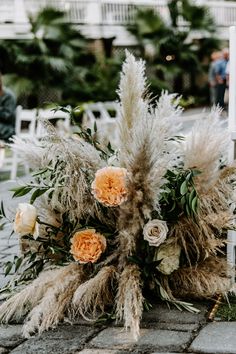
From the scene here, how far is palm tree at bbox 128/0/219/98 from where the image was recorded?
2267cm

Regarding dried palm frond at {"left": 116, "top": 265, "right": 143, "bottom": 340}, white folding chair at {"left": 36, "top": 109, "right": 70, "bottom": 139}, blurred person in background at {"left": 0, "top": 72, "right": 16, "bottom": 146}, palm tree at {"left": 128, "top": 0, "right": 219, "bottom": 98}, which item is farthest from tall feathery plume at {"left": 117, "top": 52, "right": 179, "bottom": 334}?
palm tree at {"left": 128, "top": 0, "right": 219, "bottom": 98}

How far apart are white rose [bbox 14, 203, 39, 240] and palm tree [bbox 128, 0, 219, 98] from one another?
18.2m

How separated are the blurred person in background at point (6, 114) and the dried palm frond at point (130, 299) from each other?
623cm

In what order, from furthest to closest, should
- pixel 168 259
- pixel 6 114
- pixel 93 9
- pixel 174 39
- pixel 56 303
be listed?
pixel 93 9 → pixel 174 39 → pixel 6 114 → pixel 168 259 → pixel 56 303

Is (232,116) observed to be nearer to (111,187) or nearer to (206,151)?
(206,151)

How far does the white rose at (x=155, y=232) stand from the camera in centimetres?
368

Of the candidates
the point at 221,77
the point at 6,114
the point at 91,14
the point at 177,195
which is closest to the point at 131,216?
the point at 177,195

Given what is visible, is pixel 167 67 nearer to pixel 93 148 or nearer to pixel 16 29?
pixel 16 29

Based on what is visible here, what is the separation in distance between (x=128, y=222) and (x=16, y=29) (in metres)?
17.9

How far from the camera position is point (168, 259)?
3764 millimetres

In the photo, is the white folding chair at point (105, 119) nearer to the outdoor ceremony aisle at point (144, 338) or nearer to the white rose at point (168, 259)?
the white rose at point (168, 259)

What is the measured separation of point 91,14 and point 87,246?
2025 cm

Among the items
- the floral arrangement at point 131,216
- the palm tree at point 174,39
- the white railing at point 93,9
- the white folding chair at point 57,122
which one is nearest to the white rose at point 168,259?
the floral arrangement at point 131,216

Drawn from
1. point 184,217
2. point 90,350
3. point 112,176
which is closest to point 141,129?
point 112,176
